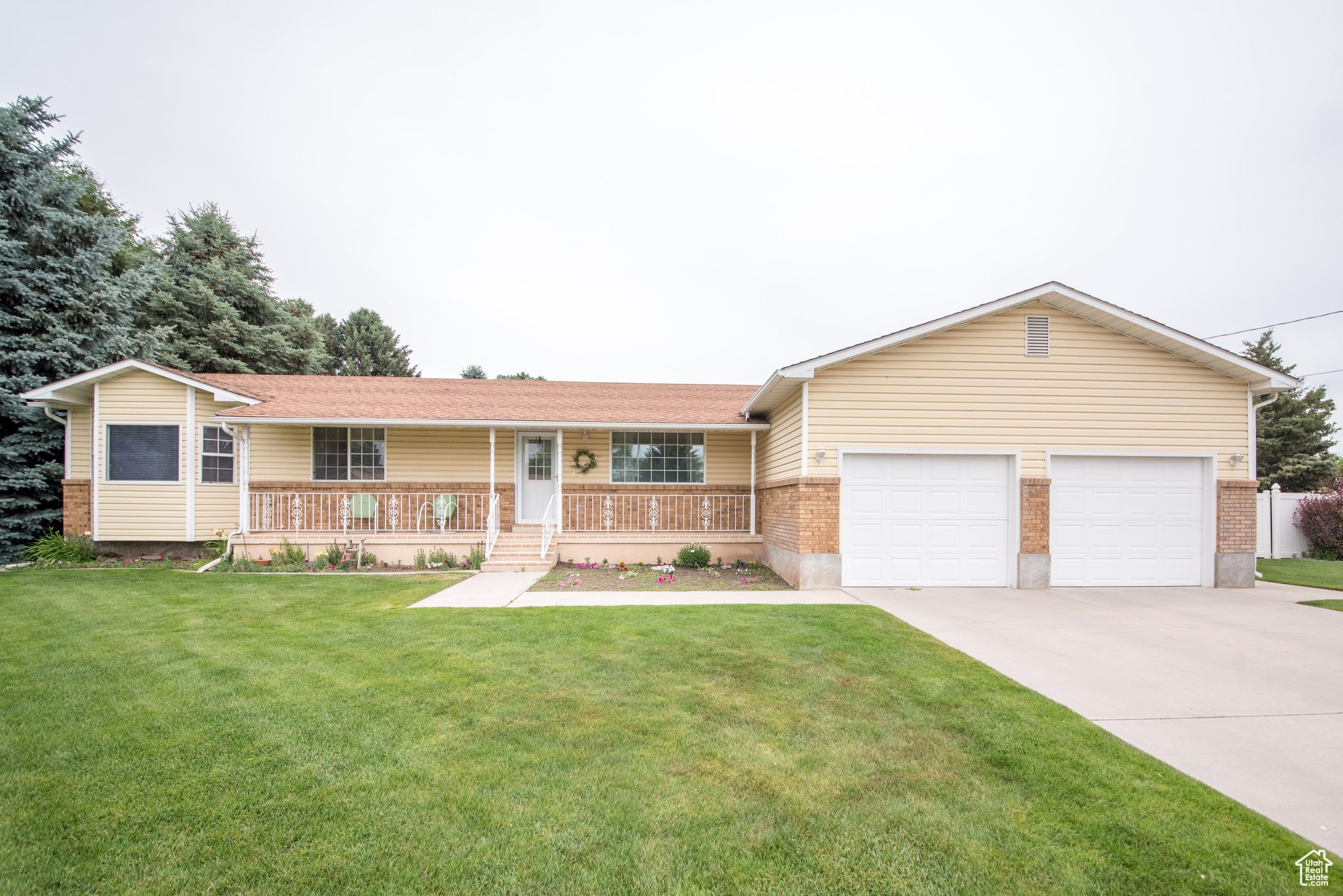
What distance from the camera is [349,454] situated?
39.2 feet

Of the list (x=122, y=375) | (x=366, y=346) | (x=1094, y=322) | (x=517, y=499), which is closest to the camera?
(x=1094, y=322)

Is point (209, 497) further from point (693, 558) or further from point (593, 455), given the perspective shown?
point (693, 558)

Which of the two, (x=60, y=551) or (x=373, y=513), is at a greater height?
(x=373, y=513)

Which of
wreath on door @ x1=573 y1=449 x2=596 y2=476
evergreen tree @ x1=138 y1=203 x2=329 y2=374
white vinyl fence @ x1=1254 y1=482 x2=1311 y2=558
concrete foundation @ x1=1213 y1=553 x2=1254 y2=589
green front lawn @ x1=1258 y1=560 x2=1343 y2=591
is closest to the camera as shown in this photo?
concrete foundation @ x1=1213 y1=553 x2=1254 y2=589

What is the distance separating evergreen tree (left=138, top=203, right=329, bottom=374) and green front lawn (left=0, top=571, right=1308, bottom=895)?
18.4 m

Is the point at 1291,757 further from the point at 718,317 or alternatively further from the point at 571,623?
the point at 718,317

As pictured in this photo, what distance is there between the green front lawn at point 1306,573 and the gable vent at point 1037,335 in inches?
240

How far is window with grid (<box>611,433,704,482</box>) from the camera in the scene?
490 inches

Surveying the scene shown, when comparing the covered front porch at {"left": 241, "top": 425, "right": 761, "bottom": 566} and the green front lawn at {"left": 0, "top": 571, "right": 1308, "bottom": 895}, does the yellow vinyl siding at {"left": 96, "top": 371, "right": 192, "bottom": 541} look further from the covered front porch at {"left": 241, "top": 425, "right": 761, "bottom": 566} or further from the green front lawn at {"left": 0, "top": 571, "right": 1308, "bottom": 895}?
the green front lawn at {"left": 0, "top": 571, "right": 1308, "bottom": 895}

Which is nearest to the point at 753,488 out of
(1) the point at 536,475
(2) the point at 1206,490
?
(1) the point at 536,475

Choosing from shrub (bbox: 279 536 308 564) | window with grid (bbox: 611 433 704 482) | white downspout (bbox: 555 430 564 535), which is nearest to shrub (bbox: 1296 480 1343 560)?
window with grid (bbox: 611 433 704 482)

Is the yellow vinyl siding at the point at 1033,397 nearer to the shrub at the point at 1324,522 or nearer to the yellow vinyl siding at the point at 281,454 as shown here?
the shrub at the point at 1324,522

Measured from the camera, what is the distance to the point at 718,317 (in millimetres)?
29516

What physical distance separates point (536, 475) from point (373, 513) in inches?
133
